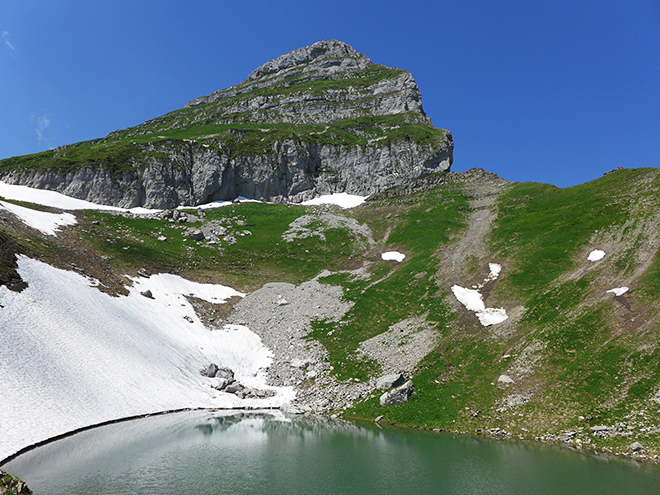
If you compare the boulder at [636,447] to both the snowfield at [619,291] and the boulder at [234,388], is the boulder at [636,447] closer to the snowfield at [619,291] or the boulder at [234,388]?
the snowfield at [619,291]

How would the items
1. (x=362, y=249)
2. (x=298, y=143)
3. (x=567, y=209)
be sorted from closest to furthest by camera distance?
1. (x=567, y=209)
2. (x=362, y=249)
3. (x=298, y=143)

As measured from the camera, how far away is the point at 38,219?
62.3 m

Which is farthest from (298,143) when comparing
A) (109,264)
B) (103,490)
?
(103,490)

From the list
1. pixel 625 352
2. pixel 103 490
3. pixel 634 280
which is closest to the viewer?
pixel 103 490

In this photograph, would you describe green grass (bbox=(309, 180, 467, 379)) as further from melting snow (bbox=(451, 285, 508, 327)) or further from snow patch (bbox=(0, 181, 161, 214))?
snow patch (bbox=(0, 181, 161, 214))

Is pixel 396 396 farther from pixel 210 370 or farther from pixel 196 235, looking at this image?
pixel 196 235

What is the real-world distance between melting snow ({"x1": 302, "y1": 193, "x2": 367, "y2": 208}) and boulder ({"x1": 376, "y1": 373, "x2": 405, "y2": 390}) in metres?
84.6

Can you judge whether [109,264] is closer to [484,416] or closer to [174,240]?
[174,240]

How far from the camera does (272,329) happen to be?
53.4 metres

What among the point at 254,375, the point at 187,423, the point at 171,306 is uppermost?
the point at 171,306

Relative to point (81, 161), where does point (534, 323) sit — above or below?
below

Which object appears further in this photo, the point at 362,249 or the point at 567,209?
the point at 362,249

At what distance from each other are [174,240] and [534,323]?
75.1 m

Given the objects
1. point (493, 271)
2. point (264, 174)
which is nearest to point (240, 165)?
point (264, 174)
